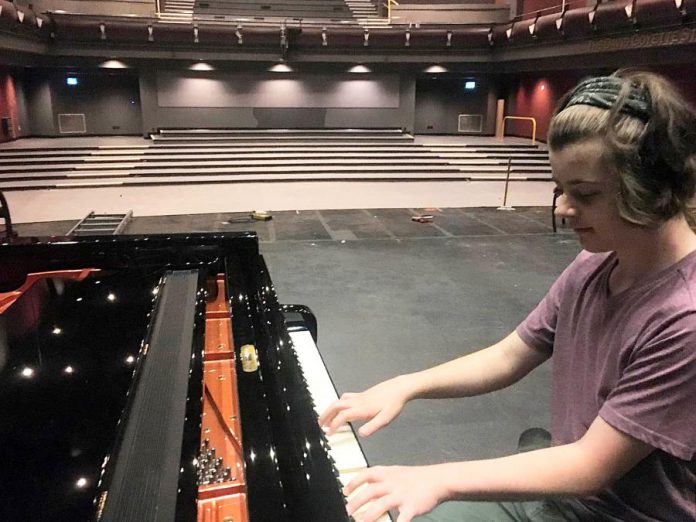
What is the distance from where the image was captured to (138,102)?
17.1m

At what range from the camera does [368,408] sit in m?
1.15

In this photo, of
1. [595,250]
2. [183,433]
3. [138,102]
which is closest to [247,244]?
[183,433]

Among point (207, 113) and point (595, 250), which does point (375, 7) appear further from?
point (595, 250)

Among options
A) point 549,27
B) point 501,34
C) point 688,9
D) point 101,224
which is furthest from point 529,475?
point 501,34

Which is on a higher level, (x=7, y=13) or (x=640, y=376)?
(x=7, y=13)

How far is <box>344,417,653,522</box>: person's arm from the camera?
34.8 inches

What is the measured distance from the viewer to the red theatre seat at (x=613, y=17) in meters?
10.5

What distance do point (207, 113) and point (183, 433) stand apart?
54.8 ft

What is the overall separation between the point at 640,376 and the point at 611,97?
0.45 meters

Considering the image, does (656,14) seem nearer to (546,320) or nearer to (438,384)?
(546,320)

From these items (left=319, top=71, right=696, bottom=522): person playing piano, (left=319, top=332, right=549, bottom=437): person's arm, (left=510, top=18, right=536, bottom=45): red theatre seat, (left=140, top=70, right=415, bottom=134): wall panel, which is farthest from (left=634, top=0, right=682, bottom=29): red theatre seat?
(left=319, top=71, right=696, bottom=522): person playing piano

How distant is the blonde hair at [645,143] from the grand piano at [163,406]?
694mm

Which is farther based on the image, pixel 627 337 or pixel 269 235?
pixel 269 235

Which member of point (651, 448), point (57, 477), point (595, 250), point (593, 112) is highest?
point (593, 112)
